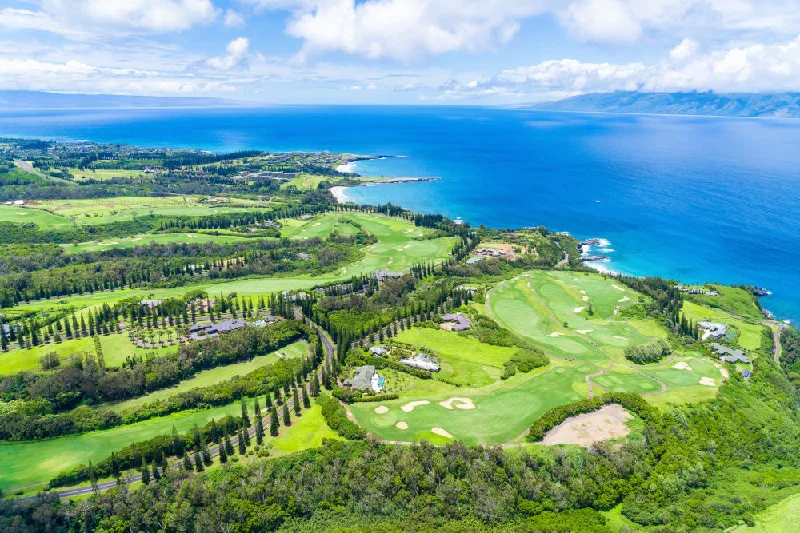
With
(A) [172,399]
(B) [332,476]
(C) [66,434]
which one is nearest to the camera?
(B) [332,476]

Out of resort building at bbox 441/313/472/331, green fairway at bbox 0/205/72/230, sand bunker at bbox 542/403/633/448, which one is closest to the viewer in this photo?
sand bunker at bbox 542/403/633/448

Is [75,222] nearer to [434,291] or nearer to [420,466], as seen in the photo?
[434,291]

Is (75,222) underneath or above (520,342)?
above

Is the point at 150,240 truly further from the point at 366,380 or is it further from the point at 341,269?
the point at 366,380

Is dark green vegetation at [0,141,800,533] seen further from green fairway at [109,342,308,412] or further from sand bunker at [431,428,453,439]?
green fairway at [109,342,308,412]

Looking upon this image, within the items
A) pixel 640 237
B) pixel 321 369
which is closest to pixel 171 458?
pixel 321 369

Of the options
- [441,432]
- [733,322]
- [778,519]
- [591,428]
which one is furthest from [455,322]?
[778,519]

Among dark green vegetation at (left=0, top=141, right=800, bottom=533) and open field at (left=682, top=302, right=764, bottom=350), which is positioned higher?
dark green vegetation at (left=0, top=141, right=800, bottom=533)

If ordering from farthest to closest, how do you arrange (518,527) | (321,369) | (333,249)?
(333,249) < (321,369) < (518,527)

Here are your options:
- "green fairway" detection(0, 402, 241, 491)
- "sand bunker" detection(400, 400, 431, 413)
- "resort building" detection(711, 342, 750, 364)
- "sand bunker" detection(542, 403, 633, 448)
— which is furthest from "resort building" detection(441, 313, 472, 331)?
"resort building" detection(711, 342, 750, 364)
